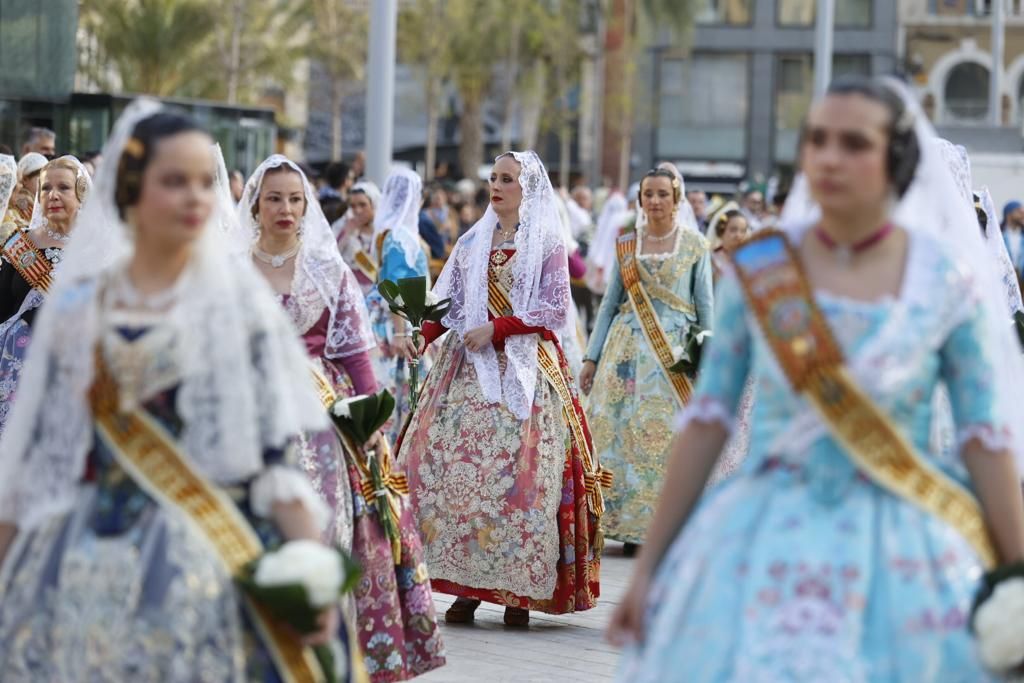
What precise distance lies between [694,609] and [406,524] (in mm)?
2753

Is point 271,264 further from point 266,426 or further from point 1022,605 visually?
point 1022,605

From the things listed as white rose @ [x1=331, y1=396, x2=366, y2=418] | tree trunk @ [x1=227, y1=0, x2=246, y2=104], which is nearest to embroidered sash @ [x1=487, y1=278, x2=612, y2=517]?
white rose @ [x1=331, y1=396, x2=366, y2=418]

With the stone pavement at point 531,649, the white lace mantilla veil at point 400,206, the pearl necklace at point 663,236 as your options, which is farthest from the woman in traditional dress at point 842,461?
the white lace mantilla veil at point 400,206

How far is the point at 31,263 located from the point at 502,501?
210 centimetres

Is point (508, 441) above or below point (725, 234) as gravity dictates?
below

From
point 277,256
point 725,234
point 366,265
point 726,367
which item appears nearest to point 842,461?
point 726,367

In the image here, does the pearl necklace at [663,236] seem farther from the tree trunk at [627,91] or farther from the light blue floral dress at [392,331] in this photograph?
the tree trunk at [627,91]

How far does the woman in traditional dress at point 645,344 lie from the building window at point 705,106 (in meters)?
47.8

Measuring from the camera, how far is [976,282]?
13.4 ft

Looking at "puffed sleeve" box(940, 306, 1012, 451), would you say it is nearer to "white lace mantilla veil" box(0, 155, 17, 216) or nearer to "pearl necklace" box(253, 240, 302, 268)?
"pearl necklace" box(253, 240, 302, 268)

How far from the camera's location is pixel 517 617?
832 cm

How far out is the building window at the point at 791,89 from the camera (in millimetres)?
56906

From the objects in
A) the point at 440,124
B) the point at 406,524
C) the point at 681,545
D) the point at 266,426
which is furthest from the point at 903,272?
the point at 440,124

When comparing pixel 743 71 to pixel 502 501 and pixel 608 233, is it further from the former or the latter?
pixel 502 501
